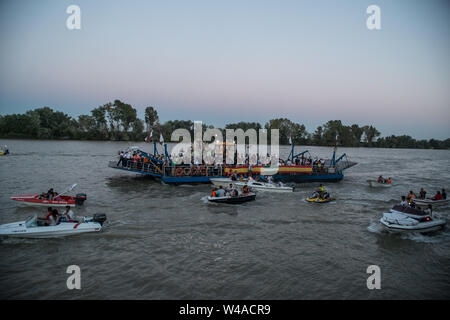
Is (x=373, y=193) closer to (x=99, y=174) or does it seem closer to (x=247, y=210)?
(x=247, y=210)

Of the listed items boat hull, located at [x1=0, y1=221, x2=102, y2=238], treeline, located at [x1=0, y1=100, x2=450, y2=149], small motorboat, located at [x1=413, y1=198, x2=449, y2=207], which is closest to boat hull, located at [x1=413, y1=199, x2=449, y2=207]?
small motorboat, located at [x1=413, y1=198, x2=449, y2=207]

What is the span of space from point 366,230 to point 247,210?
823cm

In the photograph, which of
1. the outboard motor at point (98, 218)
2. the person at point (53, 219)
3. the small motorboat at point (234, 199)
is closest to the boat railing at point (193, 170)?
the small motorboat at point (234, 199)

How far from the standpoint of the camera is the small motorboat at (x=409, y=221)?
15.6 metres

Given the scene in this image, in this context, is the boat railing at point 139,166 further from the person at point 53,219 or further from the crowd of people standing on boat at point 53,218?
the person at point 53,219

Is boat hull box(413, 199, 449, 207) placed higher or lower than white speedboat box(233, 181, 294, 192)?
lower

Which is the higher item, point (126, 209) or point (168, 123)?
point (168, 123)

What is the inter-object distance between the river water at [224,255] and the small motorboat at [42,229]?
1.14 feet

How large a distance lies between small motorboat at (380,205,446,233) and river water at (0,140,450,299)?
2.14 feet

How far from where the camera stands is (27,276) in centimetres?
1076

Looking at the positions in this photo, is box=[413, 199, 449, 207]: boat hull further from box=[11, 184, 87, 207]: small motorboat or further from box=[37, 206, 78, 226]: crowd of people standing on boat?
box=[11, 184, 87, 207]: small motorboat

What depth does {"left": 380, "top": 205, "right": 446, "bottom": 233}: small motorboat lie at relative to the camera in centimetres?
1559

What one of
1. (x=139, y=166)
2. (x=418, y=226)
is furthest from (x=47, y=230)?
(x=418, y=226)
